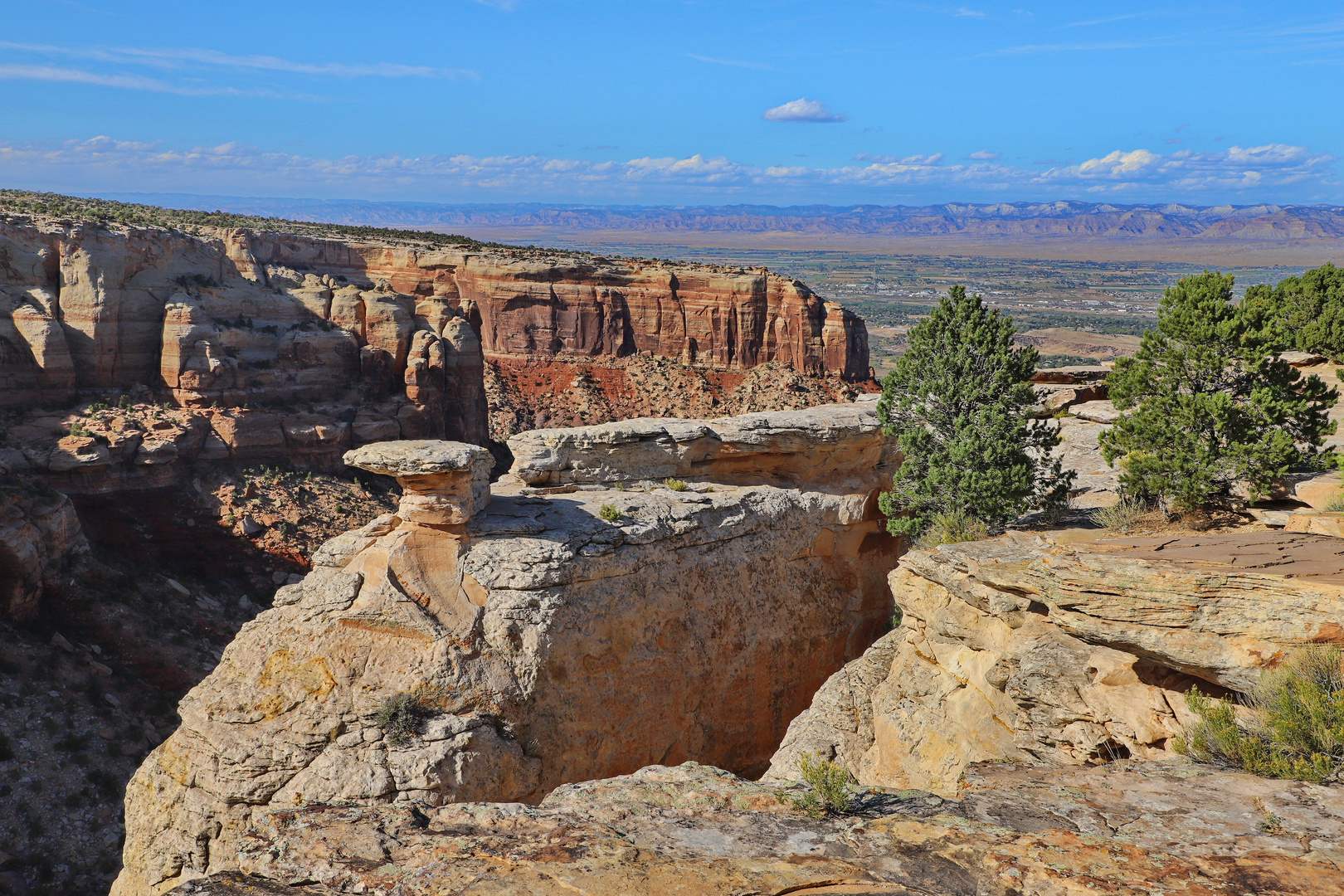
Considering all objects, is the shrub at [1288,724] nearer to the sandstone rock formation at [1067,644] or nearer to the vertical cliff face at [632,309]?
the sandstone rock formation at [1067,644]

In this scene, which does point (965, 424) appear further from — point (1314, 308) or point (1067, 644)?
point (1314, 308)

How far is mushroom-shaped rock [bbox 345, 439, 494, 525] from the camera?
1867 cm

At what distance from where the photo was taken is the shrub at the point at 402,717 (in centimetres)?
1719

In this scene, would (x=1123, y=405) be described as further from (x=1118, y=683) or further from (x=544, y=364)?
(x=544, y=364)

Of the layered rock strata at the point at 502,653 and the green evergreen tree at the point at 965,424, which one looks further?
the green evergreen tree at the point at 965,424

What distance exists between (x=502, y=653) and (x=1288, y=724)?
562 inches

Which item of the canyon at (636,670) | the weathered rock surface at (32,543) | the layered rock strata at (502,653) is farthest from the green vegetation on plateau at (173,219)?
the layered rock strata at (502,653)

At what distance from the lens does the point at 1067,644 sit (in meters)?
15.4

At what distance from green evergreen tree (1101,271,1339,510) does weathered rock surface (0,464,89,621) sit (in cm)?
3934

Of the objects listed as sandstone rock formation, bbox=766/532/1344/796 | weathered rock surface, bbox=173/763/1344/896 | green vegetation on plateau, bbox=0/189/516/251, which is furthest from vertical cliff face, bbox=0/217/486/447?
weathered rock surface, bbox=173/763/1344/896

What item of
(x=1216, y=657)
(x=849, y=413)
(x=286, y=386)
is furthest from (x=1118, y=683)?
(x=286, y=386)

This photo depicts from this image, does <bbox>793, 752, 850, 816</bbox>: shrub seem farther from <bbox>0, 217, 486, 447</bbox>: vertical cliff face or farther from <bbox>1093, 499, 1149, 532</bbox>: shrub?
<bbox>0, 217, 486, 447</bbox>: vertical cliff face

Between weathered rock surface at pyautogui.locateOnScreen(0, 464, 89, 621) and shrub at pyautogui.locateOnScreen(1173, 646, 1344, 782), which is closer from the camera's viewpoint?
shrub at pyautogui.locateOnScreen(1173, 646, 1344, 782)

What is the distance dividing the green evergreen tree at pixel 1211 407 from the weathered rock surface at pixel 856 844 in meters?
8.41
